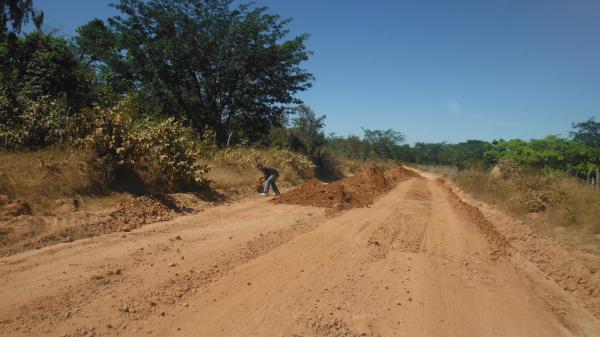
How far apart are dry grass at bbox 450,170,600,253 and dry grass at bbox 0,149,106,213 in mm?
10653

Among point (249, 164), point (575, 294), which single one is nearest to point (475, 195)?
point (249, 164)

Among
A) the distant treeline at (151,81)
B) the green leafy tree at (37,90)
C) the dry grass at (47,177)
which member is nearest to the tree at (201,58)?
the distant treeline at (151,81)

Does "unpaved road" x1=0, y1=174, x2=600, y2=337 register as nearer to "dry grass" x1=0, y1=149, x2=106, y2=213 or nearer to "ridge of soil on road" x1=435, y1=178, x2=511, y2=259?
"ridge of soil on road" x1=435, y1=178, x2=511, y2=259

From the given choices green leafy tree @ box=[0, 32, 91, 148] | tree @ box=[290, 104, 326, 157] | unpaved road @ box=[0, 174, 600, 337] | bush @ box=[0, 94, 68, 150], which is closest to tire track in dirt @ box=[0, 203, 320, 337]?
unpaved road @ box=[0, 174, 600, 337]

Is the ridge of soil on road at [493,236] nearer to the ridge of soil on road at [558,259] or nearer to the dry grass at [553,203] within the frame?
the ridge of soil on road at [558,259]

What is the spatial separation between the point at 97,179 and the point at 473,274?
787 centimetres

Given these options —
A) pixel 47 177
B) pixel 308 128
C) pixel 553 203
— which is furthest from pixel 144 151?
pixel 308 128

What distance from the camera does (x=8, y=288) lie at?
14.2 feet

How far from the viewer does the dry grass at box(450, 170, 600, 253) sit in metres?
8.88

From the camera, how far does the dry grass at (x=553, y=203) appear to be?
888 centimetres

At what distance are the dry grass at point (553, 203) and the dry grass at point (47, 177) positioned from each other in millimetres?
10653

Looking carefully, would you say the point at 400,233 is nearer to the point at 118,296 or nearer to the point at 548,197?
the point at 118,296

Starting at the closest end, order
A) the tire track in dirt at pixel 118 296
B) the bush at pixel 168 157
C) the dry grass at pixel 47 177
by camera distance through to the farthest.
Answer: the tire track in dirt at pixel 118 296 < the dry grass at pixel 47 177 < the bush at pixel 168 157

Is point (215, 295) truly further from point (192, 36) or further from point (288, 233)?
point (192, 36)
